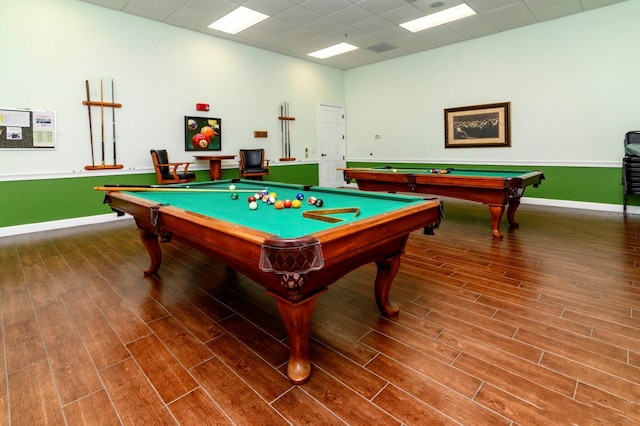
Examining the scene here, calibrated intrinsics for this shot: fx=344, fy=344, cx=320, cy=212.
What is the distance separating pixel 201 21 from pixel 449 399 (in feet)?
20.0

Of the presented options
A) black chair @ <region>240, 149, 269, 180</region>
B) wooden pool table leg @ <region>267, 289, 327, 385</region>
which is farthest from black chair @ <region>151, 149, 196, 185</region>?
wooden pool table leg @ <region>267, 289, 327, 385</region>

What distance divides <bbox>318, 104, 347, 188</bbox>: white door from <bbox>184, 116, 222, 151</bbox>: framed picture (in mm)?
2779

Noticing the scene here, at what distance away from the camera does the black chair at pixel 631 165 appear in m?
4.79

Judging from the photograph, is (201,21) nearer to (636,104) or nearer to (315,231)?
(315,231)

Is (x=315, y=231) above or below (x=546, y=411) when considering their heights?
above

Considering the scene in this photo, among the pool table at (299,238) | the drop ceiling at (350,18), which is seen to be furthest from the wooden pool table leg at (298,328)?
the drop ceiling at (350,18)

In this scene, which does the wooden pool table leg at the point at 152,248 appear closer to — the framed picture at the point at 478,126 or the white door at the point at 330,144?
the white door at the point at 330,144

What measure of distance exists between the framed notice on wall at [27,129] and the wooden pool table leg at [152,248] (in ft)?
9.72

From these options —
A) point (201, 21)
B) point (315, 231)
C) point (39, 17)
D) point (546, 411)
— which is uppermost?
point (201, 21)

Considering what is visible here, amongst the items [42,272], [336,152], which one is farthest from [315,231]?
[336,152]

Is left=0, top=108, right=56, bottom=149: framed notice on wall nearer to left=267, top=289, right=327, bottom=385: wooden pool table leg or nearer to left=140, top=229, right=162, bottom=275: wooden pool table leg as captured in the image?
left=140, top=229, right=162, bottom=275: wooden pool table leg

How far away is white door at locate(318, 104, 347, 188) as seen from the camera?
8469 millimetres

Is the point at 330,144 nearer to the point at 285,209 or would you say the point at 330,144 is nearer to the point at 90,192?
the point at 90,192

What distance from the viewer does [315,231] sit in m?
1.46
